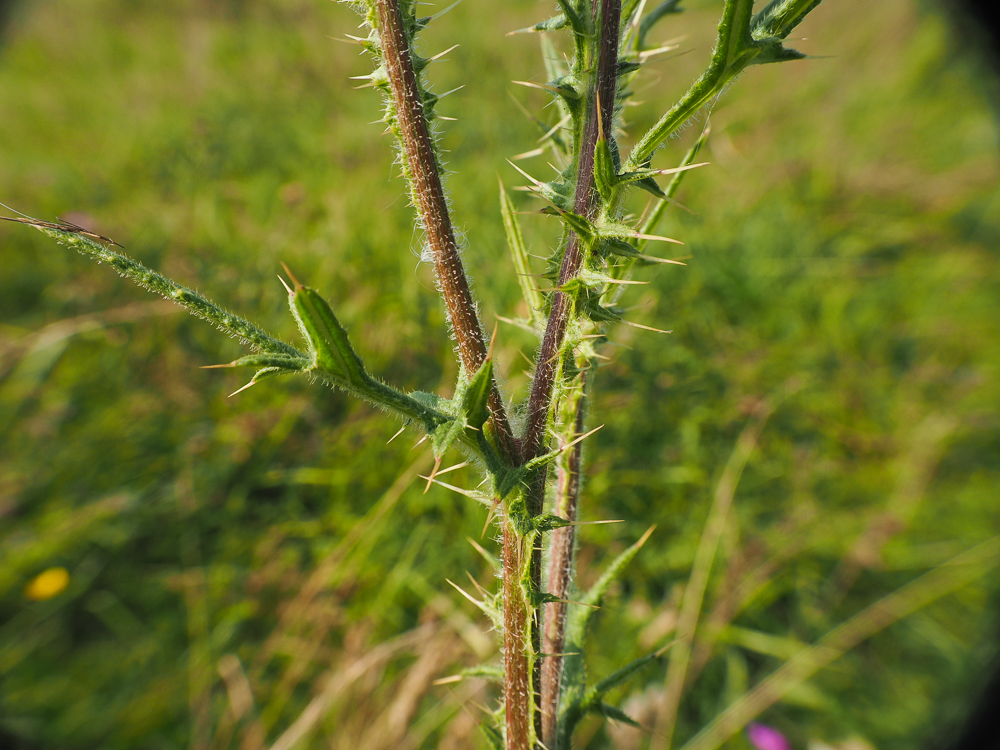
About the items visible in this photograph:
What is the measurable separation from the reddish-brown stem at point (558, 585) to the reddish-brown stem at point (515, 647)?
94 mm

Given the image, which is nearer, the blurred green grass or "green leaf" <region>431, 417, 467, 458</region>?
"green leaf" <region>431, 417, 467, 458</region>

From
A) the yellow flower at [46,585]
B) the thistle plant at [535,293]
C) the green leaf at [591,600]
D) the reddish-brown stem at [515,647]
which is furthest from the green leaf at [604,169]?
the yellow flower at [46,585]

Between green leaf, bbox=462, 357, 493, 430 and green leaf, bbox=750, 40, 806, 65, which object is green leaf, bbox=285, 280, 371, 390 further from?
green leaf, bbox=750, 40, 806, 65

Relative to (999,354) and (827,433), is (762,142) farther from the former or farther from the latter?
(827,433)

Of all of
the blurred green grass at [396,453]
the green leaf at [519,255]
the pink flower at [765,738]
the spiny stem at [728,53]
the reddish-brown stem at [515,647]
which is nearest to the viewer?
the spiny stem at [728,53]

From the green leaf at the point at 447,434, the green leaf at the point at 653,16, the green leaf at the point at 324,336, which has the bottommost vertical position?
the green leaf at the point at 447,434

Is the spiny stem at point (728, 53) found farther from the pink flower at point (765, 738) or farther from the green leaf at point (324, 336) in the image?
the pink flower at point (765, 738)

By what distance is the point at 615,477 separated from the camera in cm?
228

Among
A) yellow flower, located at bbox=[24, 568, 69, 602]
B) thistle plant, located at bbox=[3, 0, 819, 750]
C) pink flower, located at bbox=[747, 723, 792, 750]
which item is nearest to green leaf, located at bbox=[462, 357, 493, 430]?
thistle plant, located at bbox=[3, 0, 819, 750]

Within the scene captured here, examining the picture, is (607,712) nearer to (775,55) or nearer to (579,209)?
(579,209)

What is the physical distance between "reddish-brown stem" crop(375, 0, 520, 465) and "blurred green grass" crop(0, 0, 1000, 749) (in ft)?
1.15

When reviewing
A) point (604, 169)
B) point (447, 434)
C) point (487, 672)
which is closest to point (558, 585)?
point (487, 672)

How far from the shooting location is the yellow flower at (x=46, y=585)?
78.1 inches

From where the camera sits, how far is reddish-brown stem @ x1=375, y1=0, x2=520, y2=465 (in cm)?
67
